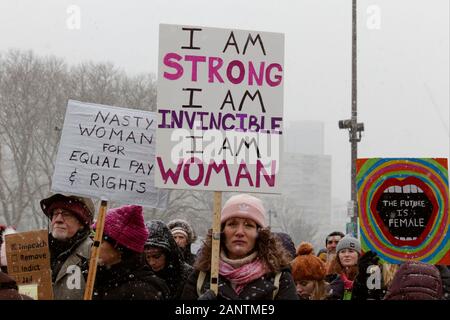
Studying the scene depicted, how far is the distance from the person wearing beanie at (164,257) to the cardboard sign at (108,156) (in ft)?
0.77

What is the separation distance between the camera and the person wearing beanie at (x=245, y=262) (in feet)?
15.9

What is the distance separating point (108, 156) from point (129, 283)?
1.18 metres

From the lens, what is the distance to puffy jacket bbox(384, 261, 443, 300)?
4203 mm

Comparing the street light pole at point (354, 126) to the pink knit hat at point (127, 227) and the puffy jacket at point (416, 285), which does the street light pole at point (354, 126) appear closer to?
the pink knit hat at point (127, 227)

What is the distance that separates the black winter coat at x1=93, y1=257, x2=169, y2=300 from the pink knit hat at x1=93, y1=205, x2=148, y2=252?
4.0 inches

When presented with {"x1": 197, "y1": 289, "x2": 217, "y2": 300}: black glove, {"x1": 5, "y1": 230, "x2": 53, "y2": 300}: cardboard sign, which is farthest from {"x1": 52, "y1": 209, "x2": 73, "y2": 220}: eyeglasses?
{"x1": 197, "y1": 289, "x2": 217, "y2": 300}: black glove

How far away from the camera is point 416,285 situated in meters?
4.22

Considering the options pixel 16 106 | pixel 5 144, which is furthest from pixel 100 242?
pixel 5 144

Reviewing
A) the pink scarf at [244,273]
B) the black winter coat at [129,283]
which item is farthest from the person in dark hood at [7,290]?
the pink scarf at [244,273]

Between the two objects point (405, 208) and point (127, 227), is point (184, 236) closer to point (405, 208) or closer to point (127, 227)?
point (405, 208)
